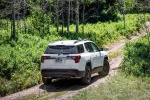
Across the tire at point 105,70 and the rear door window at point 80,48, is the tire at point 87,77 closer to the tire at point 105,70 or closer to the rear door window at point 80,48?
the rear door window at point 80,48

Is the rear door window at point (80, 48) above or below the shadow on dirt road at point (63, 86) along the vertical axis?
above

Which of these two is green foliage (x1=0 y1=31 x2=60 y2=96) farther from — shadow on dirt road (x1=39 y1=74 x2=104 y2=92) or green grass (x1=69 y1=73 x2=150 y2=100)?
green grass (x1=69 y1=73 x2=150 y2=100)

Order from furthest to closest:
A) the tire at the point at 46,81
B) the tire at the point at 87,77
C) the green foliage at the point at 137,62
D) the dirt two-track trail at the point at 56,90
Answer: the green foliage at the point at 137,62 < the tire at the point at 46,81 < the tire at the point at 87,77 < the dirt two-track trail at the point at 56,90

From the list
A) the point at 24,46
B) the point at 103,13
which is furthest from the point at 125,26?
the point at 24,46

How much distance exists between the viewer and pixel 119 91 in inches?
438

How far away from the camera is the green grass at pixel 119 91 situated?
33.4ft

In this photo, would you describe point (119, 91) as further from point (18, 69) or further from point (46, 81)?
point (18, 69)

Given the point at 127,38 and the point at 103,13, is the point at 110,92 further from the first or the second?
the point at 103,13

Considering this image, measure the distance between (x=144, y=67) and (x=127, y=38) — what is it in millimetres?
20239

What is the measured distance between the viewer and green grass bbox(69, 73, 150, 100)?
401 inches

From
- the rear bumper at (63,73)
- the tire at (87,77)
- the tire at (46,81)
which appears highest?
the rear bumper at (63,73)

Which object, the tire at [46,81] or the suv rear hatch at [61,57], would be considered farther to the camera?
the tire at [46,81]

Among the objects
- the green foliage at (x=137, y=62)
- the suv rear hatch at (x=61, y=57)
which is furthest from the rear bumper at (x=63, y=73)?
the green foliage at (x=137, y=62)

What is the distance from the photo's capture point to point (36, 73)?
47.4 ft
